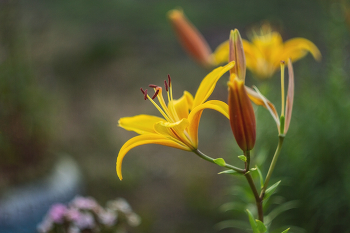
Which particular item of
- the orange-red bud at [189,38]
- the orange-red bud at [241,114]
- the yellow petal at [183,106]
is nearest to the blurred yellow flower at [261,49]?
the orange-red bud at [189,38]

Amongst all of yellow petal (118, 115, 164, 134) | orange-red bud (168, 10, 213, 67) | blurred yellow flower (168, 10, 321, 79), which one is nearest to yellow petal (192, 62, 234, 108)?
yellow petal (118, 115, 164, 134)

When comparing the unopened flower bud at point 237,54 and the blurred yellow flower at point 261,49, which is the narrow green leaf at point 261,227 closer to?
the unopened flower bud at point 237,54

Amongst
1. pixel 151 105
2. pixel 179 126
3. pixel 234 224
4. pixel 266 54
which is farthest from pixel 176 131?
pixel 151 105

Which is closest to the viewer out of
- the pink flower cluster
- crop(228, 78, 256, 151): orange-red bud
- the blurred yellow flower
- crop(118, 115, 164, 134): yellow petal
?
crop(228, 78, 256, 151): orange-red bud

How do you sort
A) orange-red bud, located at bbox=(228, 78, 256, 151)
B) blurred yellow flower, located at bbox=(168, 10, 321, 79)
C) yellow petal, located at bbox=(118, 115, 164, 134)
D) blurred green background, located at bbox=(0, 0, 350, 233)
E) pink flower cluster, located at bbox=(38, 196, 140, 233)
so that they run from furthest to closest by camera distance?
blurred green background, located at bbox=(0, 0, 350, 233) < blurred yellow flower, located at bbox=(168, 10, 321, 79) < pink flower cluster, located at bbox=(38, 196, 140, 233) < yellow petal, located at bbox=(118, 115, 164, 134) < orange-red bud, located at bbox=(228, 78, 256, 151)

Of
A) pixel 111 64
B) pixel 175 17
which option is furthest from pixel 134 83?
pixel 175 17

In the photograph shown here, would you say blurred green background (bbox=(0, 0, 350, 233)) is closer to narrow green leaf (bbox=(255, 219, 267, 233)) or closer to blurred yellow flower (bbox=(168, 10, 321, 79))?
blurred yellow flower (bbox=(168, 10, 321, 79))
